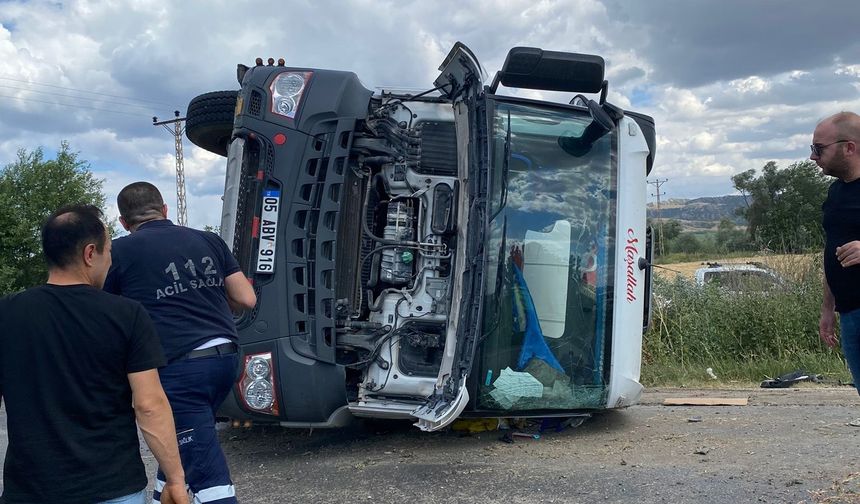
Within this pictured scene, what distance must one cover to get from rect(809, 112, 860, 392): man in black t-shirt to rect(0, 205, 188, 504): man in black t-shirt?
2713 mm

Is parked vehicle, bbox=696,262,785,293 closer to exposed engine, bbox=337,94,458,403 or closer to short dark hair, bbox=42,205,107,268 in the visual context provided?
exposed engine, bbox=337,94,458,403

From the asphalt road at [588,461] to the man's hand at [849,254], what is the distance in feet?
4.06

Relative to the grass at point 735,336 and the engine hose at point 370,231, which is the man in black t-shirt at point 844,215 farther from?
the grass at point 735,336

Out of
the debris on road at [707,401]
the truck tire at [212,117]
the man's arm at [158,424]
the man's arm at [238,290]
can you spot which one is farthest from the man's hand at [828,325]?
the truck tire at [212,117]

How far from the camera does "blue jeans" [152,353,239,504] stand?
3.19 meters

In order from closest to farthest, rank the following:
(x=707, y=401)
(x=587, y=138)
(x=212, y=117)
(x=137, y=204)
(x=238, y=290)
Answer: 1. (x=137, y=204)
2. (x=238, y=290)
3. (x=587, y=138)
4. (x=212, y=117)
5. (x=707, y=401)

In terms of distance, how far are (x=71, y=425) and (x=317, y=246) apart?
257 centimetres

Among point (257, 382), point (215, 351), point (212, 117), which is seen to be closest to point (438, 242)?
point (257, 382)

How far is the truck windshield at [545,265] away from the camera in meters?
4.81

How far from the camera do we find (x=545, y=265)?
16.1 ft

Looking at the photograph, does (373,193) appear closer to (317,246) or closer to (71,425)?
(317,246)

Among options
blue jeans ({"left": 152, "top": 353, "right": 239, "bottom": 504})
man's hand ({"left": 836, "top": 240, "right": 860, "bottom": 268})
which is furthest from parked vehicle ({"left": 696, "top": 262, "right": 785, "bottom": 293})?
blue jeans ({"left": 152, "top": 353, "right": 239, "bottom": 504})

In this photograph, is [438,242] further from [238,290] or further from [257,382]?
[238,290]

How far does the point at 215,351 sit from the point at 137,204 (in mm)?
726
